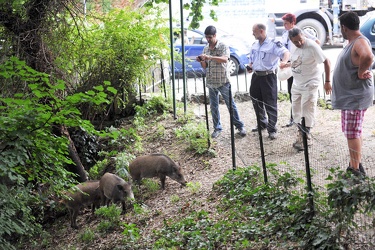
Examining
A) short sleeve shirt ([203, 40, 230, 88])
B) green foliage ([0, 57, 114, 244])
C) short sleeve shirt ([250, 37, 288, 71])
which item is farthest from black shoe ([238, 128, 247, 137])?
green foliage ([0, 57, 114, 244])

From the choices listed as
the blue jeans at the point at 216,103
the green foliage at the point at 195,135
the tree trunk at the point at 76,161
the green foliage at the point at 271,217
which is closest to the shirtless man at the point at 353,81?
the green foliage at the point at 271,217

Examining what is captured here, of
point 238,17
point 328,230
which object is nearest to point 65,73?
point 328,230

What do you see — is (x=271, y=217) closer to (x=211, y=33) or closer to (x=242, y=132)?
(x=242, y=132)

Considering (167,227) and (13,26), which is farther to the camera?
(13,26)

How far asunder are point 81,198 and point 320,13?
1277cm

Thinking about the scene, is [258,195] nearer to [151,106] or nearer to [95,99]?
[95,99]

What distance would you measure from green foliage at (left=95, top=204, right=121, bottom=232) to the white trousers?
3.37 metres

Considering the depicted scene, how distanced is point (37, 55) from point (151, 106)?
3.85 metres

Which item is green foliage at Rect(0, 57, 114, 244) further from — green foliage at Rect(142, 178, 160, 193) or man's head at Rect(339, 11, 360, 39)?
man's head at Rect(339, 11, 360, 39)

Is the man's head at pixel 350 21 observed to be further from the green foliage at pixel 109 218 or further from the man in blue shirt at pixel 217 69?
the green foliage at pixel 109 218

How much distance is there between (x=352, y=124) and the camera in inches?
301

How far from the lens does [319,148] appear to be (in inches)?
332

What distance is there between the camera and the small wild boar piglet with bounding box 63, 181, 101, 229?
33.2 feet

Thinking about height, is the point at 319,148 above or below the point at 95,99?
below
